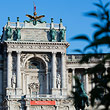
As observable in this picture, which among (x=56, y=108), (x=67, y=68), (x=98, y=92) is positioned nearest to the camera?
(x=98, y=92)

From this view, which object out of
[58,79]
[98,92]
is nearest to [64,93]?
[58,79]

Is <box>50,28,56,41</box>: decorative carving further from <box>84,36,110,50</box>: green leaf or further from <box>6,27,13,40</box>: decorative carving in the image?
<box>84,36,110,50</box>: green leaf

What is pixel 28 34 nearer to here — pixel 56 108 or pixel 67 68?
pixel 67 68

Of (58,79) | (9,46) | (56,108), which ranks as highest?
(9,46)

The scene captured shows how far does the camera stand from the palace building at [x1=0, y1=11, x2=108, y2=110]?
58.0m

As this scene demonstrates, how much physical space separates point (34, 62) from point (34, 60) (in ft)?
0.99

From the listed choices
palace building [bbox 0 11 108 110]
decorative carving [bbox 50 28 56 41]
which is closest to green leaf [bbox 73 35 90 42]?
palace building [bbox 0 11 108 110]

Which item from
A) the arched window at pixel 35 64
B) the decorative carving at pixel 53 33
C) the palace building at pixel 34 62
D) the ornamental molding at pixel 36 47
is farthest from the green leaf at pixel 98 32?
the arched window at pixel 35 64

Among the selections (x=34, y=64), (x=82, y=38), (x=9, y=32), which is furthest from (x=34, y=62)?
(x=82, y=38)

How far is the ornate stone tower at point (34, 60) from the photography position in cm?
5803

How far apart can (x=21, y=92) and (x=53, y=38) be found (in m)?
8.99

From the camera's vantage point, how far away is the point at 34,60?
60250 mm

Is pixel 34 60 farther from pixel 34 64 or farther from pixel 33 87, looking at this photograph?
pixel 33 87

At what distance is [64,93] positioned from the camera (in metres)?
58.0
